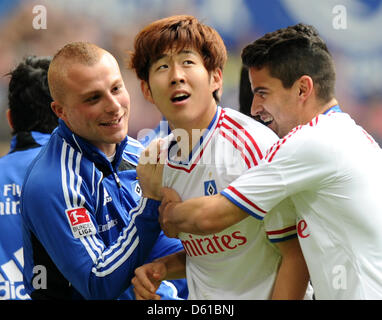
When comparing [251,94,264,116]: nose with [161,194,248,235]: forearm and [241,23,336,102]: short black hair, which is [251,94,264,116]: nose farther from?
[161,194,248,235]: forearm

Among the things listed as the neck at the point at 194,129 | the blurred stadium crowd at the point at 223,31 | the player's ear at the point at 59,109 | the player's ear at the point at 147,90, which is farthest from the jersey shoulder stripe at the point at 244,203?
the blurred stadium crowd at the point at 223,31

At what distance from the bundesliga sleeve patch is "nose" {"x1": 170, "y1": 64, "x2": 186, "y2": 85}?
62 cm

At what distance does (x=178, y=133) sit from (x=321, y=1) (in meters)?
3.43

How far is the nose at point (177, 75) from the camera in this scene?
1892 millimetres

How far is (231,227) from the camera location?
1.88 metres

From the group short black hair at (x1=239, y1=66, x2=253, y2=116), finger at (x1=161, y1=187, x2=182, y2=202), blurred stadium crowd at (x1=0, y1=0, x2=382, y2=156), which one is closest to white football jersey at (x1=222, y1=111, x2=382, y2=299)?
finger at (x1=161, y1=187, x2=182, y2=202)

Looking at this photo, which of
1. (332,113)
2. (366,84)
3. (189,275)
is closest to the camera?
(332,113)

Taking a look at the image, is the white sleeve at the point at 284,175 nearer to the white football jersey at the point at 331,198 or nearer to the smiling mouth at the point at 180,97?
the white football jersey at the point at 331,198

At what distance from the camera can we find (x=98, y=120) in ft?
7.24

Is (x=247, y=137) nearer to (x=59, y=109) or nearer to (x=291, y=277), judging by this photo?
(x=291, y=277)

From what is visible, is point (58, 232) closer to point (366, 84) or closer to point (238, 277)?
point (238, 277)

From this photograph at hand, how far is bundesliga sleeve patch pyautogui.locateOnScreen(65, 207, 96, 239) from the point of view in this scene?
6.81 feet
